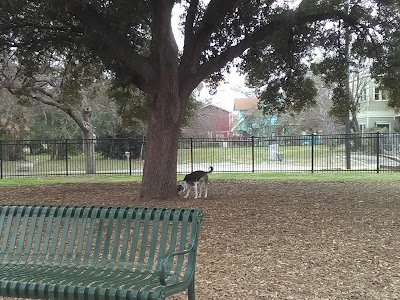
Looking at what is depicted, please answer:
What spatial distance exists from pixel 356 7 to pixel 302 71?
2920 millimetres

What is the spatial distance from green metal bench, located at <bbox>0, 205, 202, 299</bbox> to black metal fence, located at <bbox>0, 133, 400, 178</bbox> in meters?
17.1

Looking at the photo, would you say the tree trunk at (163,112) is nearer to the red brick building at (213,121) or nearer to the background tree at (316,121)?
the background tree at (316,121)

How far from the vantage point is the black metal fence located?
2188 cm

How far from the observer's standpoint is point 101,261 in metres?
4.23

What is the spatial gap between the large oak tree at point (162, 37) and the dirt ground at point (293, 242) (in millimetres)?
2018

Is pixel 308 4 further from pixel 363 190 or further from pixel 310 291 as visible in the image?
pixel 310 291

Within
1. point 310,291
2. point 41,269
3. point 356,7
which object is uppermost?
point 356,7

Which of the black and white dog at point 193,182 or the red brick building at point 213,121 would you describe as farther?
the red brick building at point 213,121

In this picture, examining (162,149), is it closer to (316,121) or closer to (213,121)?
(316,121)

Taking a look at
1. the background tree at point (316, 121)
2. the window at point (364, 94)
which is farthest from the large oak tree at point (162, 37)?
the background tree at point (316, 121)

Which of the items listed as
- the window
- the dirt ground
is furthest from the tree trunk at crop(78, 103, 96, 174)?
the window

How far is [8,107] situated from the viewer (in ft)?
Result: 90.0

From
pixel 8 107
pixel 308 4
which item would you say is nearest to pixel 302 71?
pixel 308 4

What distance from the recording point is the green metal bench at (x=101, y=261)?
3471 millimetres
